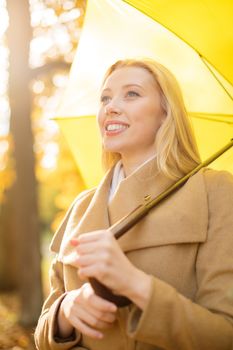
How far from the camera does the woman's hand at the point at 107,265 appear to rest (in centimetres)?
212

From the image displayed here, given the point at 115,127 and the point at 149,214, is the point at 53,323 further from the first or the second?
the point at 115,127

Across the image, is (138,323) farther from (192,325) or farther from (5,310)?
(5,310)

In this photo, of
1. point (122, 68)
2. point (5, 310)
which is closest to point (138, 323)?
point (122, 68)

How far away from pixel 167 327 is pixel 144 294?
17 centimetres

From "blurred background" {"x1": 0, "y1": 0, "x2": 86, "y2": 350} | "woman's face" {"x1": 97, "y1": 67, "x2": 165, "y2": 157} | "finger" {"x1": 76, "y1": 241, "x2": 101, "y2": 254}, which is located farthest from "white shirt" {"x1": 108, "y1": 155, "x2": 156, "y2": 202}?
"blurred background" {"x1": 0, "y1": 0, "x2": 86, "y2": 350}

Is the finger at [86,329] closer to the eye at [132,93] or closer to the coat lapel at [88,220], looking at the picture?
the coat lapel at [88,220]

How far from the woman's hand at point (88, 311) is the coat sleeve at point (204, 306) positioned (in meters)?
0.11

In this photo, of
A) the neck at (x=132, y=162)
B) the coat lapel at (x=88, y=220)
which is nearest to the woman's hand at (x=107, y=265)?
the coat lapel at (x=88, y=220)

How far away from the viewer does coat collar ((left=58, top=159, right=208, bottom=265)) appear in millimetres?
2510

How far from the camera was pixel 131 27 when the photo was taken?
3.13 m

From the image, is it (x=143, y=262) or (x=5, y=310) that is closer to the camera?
(x=143, y=262)

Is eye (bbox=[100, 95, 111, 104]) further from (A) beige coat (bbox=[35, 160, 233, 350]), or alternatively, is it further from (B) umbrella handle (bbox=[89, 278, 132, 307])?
(B) umbrella handle (bbox=[89, 278, 132, 307])

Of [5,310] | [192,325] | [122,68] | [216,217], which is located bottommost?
[5,310]

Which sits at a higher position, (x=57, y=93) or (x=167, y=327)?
(x=57, y=93)
